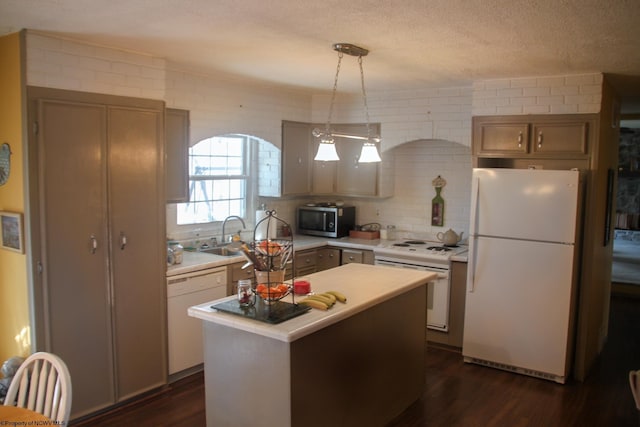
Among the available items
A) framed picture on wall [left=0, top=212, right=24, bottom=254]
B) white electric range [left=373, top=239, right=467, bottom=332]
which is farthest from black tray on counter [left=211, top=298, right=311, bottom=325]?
white electric range [left=373, top=239, right=467, bottom=332]

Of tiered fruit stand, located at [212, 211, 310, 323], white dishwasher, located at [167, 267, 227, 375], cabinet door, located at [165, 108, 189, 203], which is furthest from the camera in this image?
cabinet door, located at [165, 108, 189, 203]

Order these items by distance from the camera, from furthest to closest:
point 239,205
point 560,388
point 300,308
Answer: point 239,205
point 560,388
point 300,308

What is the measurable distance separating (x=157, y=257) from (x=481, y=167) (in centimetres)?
283

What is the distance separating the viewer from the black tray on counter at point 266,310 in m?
2.61

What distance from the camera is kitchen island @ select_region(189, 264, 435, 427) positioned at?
2.58 meters

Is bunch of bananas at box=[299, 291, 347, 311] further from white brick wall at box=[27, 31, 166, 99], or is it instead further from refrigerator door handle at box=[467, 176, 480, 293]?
white brick wall at box=[27, 31, 166, 99]

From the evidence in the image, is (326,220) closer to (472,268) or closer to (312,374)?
(472,268)

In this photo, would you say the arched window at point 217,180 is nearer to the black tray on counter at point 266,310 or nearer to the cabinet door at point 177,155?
the cabinet door at point 177,155

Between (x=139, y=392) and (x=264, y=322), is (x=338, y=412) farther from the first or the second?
(x=139, y=392)

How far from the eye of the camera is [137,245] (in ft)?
11.9

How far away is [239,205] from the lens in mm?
5289

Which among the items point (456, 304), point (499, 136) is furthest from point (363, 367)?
point (499, 136)

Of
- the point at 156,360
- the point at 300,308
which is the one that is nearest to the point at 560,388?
the point at 300,308

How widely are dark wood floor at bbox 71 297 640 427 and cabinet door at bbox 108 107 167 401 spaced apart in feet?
0.77
